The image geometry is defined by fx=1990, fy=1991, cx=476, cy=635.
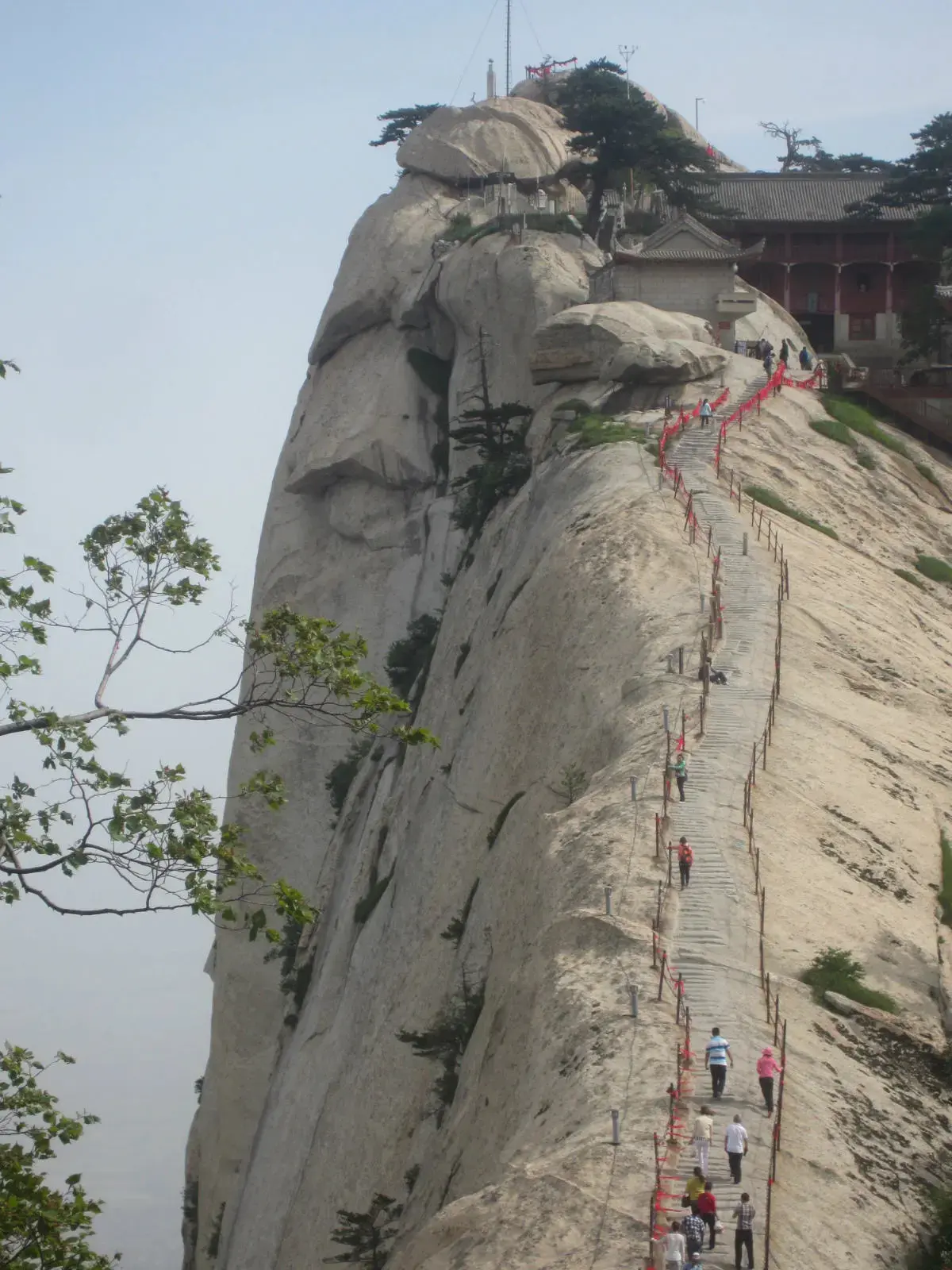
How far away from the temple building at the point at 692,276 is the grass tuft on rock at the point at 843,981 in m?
44.9

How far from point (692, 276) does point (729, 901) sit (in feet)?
149

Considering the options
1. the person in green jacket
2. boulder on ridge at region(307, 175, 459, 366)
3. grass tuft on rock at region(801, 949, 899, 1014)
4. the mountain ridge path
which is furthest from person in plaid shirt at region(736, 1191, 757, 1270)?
boulder on ridge at region(307, 175, 459, 366)

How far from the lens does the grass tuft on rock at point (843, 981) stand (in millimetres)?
29422

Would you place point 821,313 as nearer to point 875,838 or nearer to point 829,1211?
point 875,838

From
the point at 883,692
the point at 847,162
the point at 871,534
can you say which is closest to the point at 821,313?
the point at 847,162


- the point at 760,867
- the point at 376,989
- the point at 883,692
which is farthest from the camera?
the point at 376,989

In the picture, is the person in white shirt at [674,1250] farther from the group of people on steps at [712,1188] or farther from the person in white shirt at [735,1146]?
the person in white shirt at [735,1146]

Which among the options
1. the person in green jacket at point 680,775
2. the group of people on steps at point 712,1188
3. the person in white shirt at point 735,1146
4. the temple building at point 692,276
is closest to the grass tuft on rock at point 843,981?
the group of people on steps at point 712,1188

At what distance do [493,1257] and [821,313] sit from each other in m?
69.0

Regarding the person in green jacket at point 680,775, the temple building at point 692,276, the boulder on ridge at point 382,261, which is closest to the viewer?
the person in green jacket at point 680,775

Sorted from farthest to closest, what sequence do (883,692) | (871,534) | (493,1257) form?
(871,534)
(883,692)
(493,1257)

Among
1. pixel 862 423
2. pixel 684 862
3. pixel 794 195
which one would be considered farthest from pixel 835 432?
pixel 684 862

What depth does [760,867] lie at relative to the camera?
3241cm

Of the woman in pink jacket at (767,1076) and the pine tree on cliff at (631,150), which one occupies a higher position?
the pine tree on cliff at (631,150)
